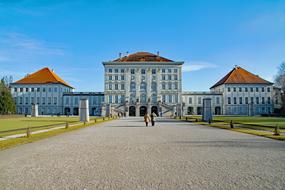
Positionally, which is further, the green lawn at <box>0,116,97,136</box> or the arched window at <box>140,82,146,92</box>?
the arched window at <box>140,82,146,92</box>

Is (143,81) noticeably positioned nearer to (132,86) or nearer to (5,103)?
(132,86)

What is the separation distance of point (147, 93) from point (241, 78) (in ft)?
97.9

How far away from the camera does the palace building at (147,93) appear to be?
74062 millimetres

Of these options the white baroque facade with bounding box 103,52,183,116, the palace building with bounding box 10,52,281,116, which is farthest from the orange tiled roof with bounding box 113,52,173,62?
the white baroque facade with bounding box 103,52,183,116

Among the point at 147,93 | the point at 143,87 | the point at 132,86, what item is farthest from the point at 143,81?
the point at 147,93

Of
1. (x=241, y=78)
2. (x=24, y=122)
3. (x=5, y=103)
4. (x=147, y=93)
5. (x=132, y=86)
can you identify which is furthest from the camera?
(x=241, y=78)

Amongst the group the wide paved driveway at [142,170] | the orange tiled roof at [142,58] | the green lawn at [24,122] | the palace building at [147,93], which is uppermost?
the orange tiled roof at [142,58]

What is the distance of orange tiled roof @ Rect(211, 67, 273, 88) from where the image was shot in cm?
7725

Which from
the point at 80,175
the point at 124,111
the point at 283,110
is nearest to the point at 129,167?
the point at 80,175

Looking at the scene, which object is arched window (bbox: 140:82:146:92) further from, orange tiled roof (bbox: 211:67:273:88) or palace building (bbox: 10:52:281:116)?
orange tiled roof (bbox: 211:67:273:88)

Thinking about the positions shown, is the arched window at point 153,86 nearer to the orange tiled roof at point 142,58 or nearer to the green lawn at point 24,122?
the orange tiled roof at point 142,58

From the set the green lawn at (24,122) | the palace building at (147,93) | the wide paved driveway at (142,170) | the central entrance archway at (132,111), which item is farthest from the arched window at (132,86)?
the wide paved driveway at (142,170)

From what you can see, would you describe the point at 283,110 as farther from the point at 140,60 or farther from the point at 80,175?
the point at 80,175

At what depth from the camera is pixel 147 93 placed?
74.8 metres
